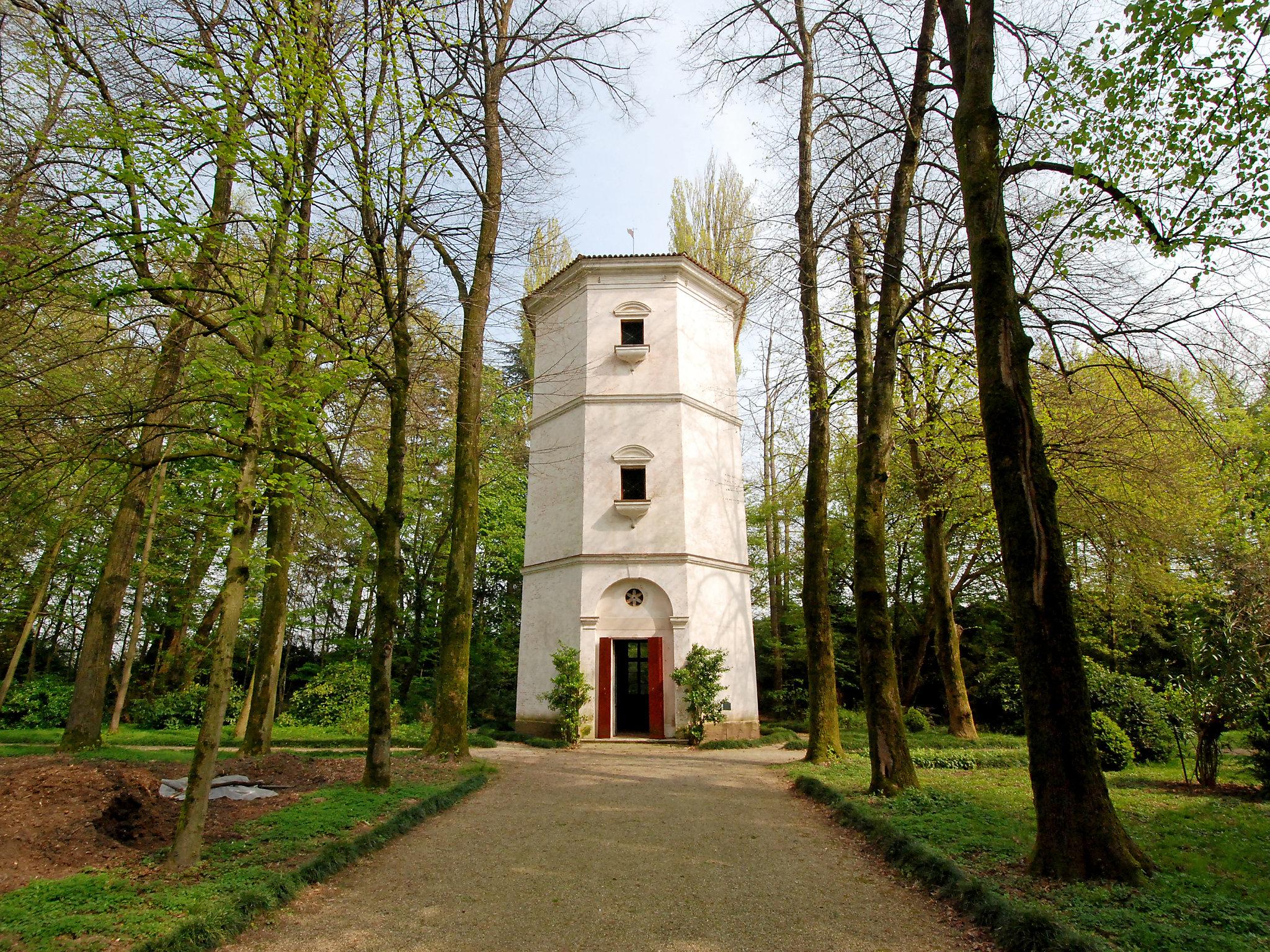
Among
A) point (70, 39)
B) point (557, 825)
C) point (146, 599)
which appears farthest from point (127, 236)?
point (146, 599)

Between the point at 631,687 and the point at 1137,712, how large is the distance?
427 inches

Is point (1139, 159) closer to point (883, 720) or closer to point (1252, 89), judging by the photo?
point (1252, 89)

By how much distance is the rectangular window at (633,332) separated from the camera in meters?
19.0

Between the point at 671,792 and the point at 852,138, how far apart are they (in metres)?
9.94

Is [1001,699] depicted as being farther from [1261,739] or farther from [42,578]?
[42,578]

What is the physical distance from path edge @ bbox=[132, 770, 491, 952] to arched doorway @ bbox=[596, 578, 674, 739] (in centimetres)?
910

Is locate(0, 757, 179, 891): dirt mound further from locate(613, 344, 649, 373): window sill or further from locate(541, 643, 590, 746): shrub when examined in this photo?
locate(613, 344, 649, 373): window sill

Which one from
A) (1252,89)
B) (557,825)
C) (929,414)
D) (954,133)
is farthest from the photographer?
(929,414)

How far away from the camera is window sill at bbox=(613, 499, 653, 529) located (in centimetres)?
1728

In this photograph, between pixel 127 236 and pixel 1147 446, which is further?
pixel 1147 446

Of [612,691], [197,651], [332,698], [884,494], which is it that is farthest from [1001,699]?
[197,651]

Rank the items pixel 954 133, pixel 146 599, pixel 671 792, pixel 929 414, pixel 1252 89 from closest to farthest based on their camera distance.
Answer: pixel 1252 89
pixel 954 133
pixel 671 792
pixel 929 414
pixel 146 599

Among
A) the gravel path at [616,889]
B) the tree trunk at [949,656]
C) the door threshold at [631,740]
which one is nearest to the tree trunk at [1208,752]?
the gravel path at [616,889]

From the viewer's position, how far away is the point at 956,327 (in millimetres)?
9008
